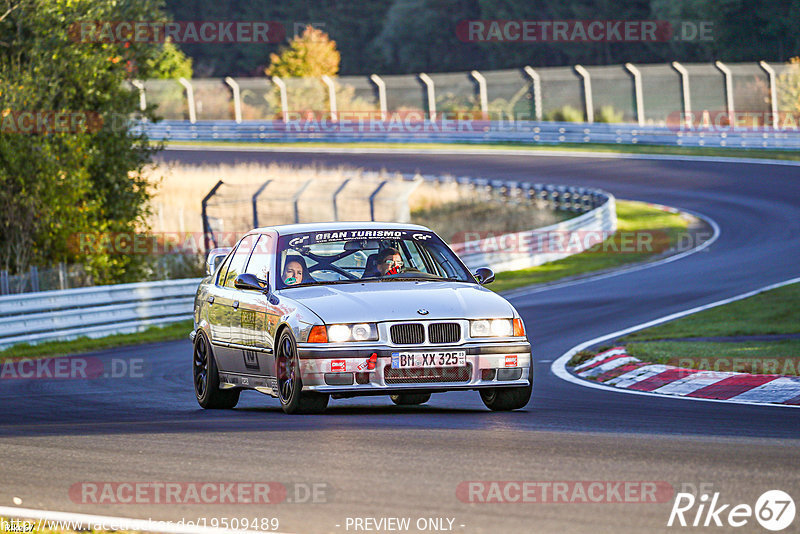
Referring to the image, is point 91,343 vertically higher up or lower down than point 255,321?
lower down

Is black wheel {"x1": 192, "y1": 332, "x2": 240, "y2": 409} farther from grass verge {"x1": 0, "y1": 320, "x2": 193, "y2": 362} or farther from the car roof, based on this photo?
grass verge {"x1": 0, "y1": 320, "x2": 193, "y2": 362}

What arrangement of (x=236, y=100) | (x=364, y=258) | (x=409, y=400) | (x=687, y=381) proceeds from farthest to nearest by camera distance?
1. (x=236, y=100)
2. (x=687, y=381)
3. (x=409, y=400)
4. (x=364, y=258)

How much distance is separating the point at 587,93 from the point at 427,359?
4997cm

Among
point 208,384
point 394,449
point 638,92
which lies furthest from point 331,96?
point 394,449

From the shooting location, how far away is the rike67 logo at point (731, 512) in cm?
577

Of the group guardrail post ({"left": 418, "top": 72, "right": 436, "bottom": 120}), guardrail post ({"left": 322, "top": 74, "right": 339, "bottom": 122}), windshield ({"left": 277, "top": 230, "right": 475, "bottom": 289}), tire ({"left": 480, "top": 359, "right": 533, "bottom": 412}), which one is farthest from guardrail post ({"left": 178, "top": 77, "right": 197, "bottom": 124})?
tire ({"left": 480, "top": 359, "right": 533, "bottom": 412})

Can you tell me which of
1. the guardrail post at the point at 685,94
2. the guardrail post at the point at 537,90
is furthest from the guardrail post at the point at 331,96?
the guardrail post at the point at 685,94

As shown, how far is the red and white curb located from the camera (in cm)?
1116

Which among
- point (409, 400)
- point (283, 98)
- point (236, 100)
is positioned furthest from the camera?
point (236, 100)

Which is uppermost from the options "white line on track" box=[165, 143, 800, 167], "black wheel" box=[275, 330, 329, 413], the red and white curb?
"black wheel" box=[275, 330, 329, 413]

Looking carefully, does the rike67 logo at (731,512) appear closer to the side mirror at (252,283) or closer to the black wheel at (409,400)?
the side mirror at (252,283)

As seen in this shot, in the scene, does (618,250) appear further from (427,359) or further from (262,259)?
(427,359)

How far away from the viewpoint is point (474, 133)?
58.5 meters

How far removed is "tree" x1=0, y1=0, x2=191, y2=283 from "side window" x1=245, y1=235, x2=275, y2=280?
14281 mm
